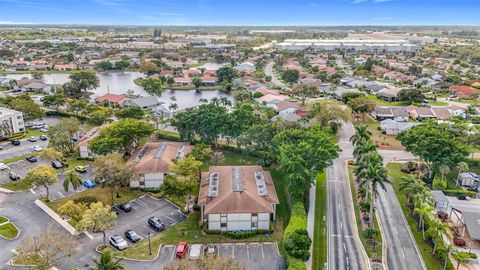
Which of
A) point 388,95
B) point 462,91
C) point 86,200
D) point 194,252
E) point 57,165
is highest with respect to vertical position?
point 462,91

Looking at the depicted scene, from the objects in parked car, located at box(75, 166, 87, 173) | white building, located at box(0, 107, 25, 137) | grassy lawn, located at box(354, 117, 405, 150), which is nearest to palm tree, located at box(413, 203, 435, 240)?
grassy lawn, located at box(354, 117, 405, 150)

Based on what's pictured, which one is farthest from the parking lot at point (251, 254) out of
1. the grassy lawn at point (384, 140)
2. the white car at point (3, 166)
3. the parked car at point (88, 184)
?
the grassy lawn at point (384, 140)

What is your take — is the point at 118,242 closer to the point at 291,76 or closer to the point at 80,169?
the point at 80,169

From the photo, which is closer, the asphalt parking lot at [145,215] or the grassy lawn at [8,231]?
the grassy lawn at [8,231]

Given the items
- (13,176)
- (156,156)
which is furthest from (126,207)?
(13,176)

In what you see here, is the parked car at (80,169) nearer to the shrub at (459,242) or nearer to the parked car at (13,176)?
the parked car at (13,176)

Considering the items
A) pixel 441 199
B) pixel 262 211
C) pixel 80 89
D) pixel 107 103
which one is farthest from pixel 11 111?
pixel 441 199

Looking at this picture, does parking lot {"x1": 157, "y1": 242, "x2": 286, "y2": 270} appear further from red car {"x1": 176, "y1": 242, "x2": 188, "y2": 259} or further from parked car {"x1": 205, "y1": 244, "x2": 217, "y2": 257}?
red car {"x1": 176, "y1": 242, "x2": 188, "y2": 259}
